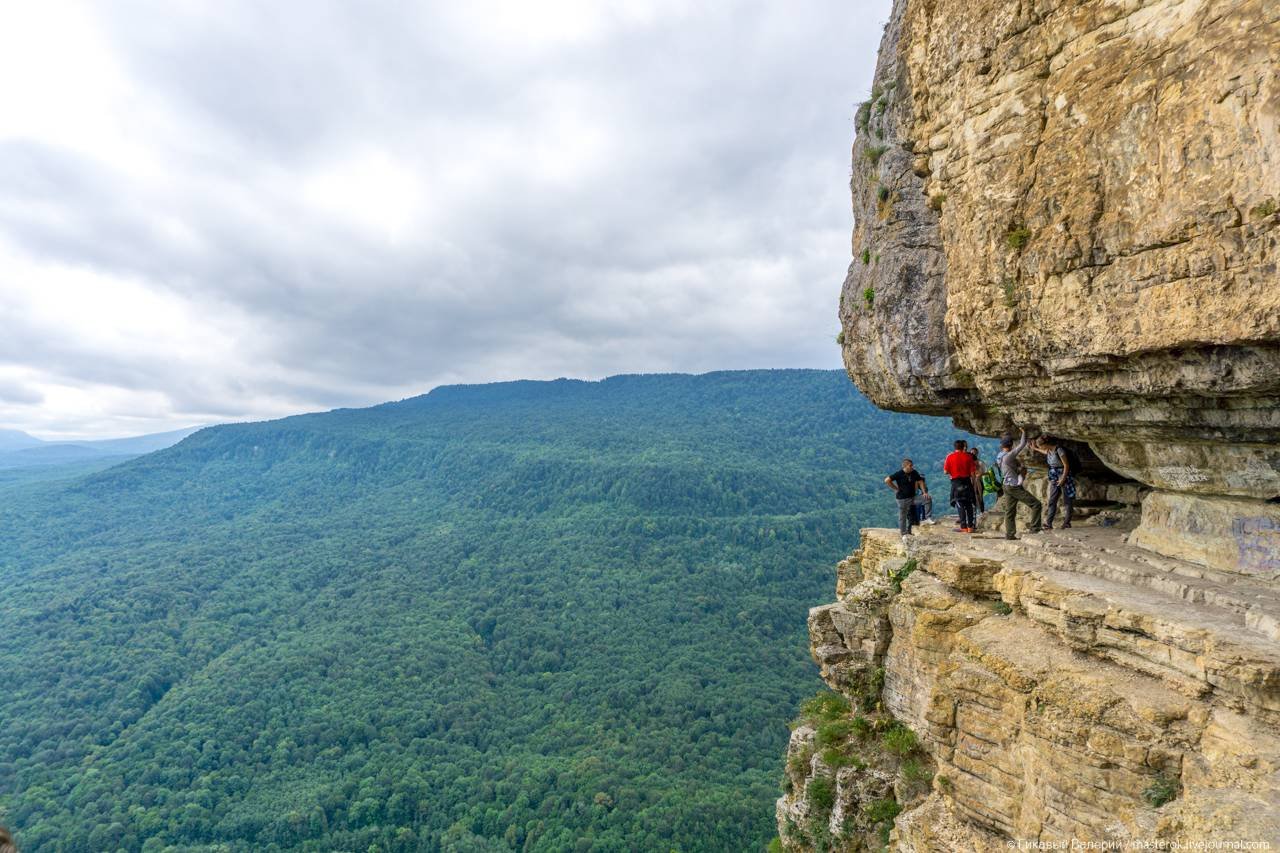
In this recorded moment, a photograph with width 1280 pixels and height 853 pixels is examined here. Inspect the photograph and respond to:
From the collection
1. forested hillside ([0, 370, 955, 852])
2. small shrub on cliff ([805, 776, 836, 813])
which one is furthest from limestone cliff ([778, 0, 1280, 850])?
forested hillside ([0, 370, 955, 852])

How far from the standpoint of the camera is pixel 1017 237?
759cm

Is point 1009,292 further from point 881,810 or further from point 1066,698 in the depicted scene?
point 881,810

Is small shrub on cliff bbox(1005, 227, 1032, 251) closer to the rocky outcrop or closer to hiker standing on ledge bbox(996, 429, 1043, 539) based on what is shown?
the rocky outcrop

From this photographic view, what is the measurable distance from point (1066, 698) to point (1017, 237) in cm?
559

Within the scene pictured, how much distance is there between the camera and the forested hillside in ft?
174

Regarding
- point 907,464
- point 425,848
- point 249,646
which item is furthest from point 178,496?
point 907,464

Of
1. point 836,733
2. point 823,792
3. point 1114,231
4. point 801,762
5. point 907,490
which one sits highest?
point 1114,231

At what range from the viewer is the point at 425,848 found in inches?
1996

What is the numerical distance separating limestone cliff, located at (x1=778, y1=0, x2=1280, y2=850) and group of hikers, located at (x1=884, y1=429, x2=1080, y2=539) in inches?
28.5

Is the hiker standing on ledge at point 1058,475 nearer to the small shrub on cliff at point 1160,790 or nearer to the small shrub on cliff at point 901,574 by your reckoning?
the small shrub on cliff at point 901,574

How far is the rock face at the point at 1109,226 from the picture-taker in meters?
5.43

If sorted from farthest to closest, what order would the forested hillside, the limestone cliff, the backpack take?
the forested hillside, the backpack, the limestone cliff

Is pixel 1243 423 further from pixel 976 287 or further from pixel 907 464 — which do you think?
pixel 907 464

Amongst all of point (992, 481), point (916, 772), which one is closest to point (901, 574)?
point (992, 481)
